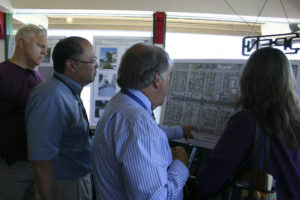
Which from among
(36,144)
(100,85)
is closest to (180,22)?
(100,85)

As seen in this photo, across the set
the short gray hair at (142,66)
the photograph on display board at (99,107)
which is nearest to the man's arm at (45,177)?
the short gray hair at (142,66)

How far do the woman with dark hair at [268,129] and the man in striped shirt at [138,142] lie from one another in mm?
202

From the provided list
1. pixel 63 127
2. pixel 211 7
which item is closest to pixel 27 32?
pixel 63 127

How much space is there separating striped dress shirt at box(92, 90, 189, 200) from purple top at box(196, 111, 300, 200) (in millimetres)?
187

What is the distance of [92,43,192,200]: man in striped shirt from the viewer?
2.56 feet

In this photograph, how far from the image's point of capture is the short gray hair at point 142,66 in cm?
91

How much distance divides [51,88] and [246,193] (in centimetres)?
105

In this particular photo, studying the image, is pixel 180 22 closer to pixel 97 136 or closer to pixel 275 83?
pixel 275 83

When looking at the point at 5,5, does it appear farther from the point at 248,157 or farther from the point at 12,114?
the point at 248,157

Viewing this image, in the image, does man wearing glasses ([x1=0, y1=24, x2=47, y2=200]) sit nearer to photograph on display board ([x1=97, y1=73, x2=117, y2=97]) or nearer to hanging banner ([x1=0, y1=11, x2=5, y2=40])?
photograph on display board ([x1=97, y1=73, x2=117, y2=97])

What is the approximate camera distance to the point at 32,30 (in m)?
1.63

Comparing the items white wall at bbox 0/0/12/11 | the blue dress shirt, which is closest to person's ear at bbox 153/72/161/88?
the blue dress shirt

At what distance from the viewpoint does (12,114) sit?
5.00 feet

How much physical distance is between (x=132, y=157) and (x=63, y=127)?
580 mm
